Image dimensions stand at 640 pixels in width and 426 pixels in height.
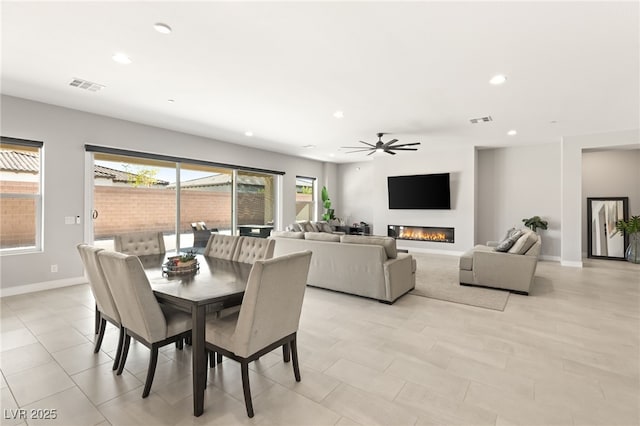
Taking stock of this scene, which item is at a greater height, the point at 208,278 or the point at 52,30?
the point at 52,30

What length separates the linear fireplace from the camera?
8094 mm

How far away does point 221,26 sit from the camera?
257cm

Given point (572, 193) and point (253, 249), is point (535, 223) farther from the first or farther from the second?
point (253, 249)

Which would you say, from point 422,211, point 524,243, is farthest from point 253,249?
point 422,211

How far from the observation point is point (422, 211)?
27.7 ft

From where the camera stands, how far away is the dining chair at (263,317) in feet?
6.12

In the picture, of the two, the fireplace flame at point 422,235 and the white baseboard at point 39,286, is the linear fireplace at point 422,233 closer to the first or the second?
the fireplace flame at point 422,235

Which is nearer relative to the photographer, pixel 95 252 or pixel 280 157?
pixel 95 252

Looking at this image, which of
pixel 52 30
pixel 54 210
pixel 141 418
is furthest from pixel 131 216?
pixel 141 418

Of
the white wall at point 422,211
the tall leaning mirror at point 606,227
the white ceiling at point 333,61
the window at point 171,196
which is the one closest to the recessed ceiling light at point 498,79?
the white ceiling at point 333,61

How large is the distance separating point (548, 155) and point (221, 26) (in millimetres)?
7770

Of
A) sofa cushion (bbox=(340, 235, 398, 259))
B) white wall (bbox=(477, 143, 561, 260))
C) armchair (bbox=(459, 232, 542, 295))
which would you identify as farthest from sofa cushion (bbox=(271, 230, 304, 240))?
white wall (bbox=(477, 143, 561, 260))

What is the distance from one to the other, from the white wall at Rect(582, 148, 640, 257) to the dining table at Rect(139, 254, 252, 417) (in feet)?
28.5

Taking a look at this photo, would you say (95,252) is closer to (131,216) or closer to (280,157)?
(131,216)
